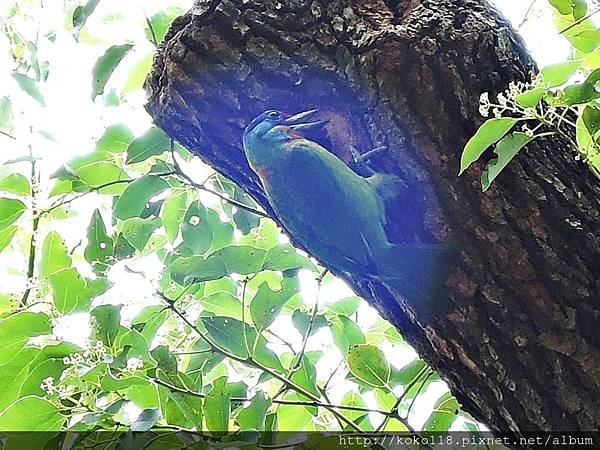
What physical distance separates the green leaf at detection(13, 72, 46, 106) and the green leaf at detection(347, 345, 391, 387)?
1.74ft

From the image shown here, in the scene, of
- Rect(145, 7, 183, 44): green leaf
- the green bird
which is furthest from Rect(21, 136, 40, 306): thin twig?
the green bird

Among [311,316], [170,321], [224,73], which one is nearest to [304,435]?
[311,316]

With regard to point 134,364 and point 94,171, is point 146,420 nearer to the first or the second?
point 134,364

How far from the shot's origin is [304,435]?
85 centimetres

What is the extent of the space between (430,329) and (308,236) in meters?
0.18

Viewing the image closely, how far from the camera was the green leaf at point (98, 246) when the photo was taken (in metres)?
0.94

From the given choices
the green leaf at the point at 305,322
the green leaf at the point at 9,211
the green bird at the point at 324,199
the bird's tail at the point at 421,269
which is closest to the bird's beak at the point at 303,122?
the green bird at the point at 324,199

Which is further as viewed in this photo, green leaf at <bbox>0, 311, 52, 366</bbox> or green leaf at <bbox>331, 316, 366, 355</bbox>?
green leaf at <bbox>331, 316, 366, 355</bbox>

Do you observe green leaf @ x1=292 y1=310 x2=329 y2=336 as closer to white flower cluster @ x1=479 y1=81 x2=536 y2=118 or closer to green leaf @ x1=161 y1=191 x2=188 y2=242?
green leaf @ x1=161 y1=191 x2=188 y2=242

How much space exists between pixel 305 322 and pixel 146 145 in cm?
30

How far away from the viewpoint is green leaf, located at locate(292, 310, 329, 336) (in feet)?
3.07

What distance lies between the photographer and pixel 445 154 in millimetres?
683

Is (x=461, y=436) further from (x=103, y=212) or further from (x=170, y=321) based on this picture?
(x=103, y=212)

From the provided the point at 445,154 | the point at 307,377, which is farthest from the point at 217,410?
the point at 445,154
